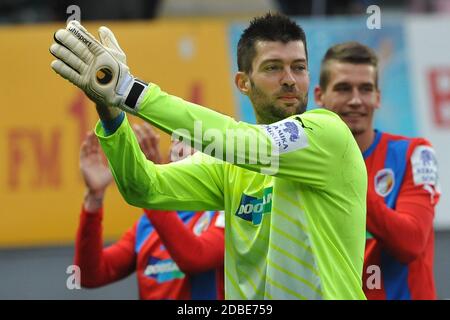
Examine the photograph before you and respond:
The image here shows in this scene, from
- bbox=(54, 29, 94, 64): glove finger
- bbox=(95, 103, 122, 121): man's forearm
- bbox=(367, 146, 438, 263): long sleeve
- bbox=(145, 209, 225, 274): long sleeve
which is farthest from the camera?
bbox=(145, 209, 225, 274): long sleeve

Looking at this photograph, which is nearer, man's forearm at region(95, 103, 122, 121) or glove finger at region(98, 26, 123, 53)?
glove finger at region(98, 26, 123, 53)

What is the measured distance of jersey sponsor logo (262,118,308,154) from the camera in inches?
153

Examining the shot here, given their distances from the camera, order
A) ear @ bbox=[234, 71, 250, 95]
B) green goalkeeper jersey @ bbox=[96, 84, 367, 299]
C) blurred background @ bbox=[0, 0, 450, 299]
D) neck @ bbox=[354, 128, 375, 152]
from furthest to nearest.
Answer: blurred background @ bbox=[0, 0, 450, 299], neck @ bbox=[354, 128, 375, 152], ear @ bbox=[234, 71, 250, 95], green goalkeeper jersey @ bbox=[96, 84, 367, 299]

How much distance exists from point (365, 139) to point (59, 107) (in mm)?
5330

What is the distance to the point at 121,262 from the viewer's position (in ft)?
19.1

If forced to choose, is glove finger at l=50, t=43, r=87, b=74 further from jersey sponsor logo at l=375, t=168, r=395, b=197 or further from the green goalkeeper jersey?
jersey sponsor logo at l=375, t=168, r=395, b=197

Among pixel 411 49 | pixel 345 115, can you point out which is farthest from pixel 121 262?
pixel 411 49

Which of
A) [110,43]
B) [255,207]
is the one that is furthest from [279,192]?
[110,43]

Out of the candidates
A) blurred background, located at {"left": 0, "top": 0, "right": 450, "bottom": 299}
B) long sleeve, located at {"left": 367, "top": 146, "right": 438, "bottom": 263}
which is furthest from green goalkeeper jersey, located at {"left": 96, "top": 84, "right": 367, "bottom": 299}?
blurred background, located at {"left": 0, "top": 0, "right": 450, "bottom": 299}

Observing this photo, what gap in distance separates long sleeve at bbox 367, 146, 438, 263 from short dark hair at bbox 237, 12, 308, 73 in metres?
0.98

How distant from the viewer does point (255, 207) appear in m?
4.23

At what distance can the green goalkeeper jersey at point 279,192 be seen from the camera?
3822 mm

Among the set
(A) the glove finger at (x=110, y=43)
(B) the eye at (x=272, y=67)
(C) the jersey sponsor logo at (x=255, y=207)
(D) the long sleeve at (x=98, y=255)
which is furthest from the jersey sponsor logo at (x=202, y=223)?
(A) the glove finger at (x=110, y=43)

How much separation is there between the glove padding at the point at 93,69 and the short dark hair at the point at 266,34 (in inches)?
29.3
